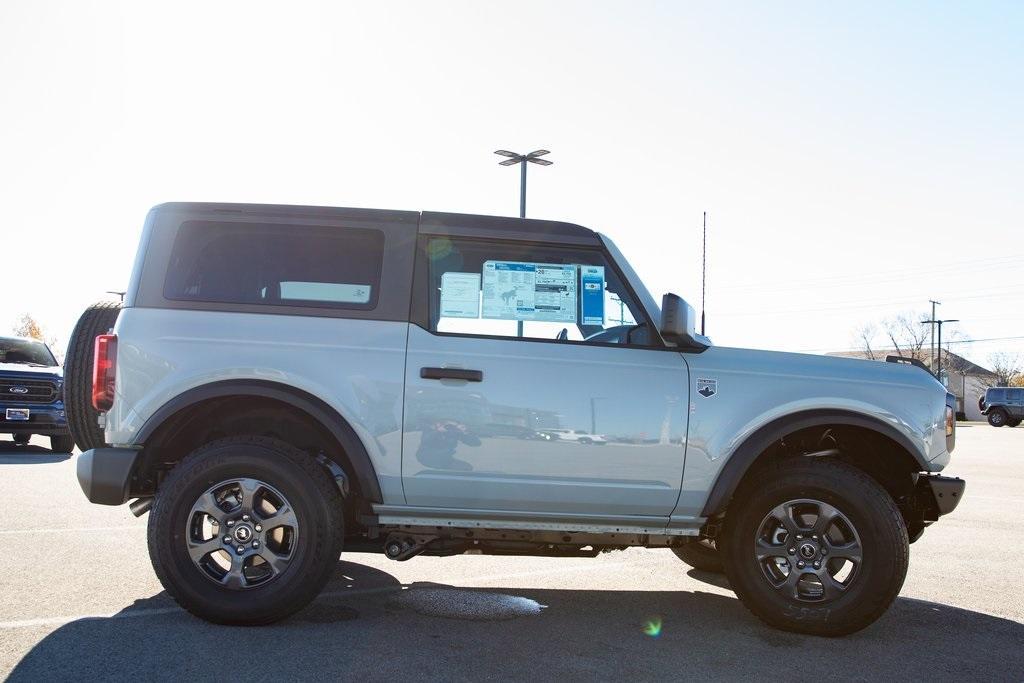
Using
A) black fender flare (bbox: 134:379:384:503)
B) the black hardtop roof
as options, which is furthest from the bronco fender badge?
black fender flare (bbox: 134:379:384:503)

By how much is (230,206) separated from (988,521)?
7502 millimetres

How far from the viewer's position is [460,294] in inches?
185

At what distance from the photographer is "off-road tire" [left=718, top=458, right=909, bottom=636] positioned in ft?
14.6

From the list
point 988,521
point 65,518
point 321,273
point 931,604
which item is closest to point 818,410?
point 931,604

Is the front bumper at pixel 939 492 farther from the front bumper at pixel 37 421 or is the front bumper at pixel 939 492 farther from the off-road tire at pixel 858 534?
the front bumper at pixel 37 421

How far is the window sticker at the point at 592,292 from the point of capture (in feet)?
15.5

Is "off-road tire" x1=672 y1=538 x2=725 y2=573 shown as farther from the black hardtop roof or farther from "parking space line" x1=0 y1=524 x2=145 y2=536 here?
"parking space line" x1=0 y1=524 x2=145 y2=536

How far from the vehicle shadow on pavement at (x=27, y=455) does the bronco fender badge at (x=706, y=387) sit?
1068 cm

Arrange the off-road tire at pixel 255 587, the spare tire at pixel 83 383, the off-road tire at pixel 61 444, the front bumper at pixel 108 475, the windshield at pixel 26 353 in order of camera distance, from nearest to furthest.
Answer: the off-road tire at pixel 255 587
the front bumper at pixel 108 475
the spare tire at pixel 83 383
the windshield at pixel 26 353
the off-road tire at pixel 61 444

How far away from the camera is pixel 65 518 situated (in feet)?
24.3

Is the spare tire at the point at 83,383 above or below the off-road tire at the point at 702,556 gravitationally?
above

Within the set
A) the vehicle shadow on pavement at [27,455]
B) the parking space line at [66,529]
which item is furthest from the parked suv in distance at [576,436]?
the vehicle shadow on pavement at [27,455]

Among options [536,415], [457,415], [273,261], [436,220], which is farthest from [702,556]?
[273,261]

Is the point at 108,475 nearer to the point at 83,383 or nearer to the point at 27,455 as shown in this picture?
the point at 83,383
